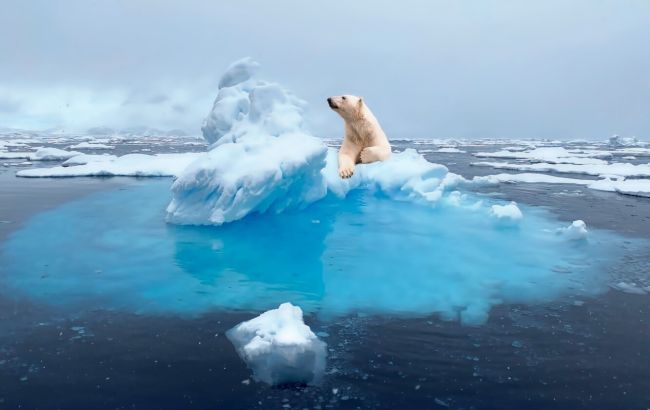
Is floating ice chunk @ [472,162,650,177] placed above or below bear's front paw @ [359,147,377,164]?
below

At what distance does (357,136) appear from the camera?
5988mm

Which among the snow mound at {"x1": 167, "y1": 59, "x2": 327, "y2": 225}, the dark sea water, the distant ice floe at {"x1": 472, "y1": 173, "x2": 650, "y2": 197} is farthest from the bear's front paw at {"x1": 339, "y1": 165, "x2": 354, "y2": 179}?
the distant ice floe at {"x1": 472, "y1": 173, "x2": 650, "y2": 197}

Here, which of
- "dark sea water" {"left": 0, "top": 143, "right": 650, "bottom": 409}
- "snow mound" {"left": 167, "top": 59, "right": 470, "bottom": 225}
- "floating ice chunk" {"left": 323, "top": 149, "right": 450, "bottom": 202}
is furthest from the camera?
"floating ice chunk" {"left": 323, "top": 149, "right": 450, "bottom": 202}

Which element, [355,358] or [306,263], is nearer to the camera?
[355,358]

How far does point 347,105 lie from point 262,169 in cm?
756

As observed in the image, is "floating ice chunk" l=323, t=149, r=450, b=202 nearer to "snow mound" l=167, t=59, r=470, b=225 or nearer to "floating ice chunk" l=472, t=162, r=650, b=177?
"snow mound" l=167, t=59, r=470, b=225

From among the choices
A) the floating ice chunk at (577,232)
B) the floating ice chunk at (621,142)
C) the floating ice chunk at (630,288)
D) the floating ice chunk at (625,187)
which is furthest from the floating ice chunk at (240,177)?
the floating ice chunk at (621,142)

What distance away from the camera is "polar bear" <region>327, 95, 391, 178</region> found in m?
5.66

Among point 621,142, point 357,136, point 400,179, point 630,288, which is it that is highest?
point 621,142

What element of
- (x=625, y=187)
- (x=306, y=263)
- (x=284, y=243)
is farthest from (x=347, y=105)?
(x=625, y=187)

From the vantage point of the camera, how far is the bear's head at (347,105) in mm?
5570

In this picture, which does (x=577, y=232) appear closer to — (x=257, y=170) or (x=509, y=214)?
(x=509, y=214)

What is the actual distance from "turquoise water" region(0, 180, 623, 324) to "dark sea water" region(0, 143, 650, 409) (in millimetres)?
345

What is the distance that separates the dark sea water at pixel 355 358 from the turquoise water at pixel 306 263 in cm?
35
